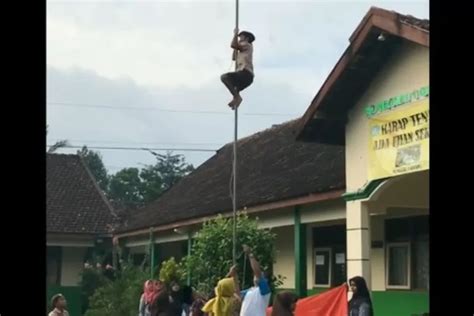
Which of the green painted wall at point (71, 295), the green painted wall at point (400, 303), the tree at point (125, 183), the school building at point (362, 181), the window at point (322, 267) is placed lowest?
the green painted wall at point (71, 295)

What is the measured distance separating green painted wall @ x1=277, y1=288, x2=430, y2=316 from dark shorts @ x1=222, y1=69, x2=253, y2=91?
688 cm

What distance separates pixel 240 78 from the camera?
700 centimetres

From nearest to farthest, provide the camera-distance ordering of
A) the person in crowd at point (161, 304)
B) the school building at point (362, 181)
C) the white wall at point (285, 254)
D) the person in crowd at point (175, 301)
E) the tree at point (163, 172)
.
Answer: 1. the person in crowd at point (161, 304)
2. the person in crowd at point (175, 301)
3. the school building at point (362, 181)
4. the white wall at point (285, 254)
5. the tree at point (163, 172)

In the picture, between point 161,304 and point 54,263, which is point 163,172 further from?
point 161,304

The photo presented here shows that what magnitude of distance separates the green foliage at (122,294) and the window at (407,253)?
573cm

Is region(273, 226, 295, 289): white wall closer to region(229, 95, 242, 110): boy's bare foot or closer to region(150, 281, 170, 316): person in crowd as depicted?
region(150, 281, 170, 316): person in crowd

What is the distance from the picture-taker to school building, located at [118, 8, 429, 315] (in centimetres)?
1091

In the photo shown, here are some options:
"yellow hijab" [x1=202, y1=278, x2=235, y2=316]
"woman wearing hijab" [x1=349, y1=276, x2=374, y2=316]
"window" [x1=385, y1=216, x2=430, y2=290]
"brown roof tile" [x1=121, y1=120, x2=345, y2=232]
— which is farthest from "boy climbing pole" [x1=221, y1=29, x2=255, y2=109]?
"window" [x1=385, y1=216, x2=430, y2=290]

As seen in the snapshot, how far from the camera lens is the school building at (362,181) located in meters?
10.9

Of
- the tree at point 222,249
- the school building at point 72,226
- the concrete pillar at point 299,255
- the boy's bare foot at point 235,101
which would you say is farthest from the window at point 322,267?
the school building at point 72,226

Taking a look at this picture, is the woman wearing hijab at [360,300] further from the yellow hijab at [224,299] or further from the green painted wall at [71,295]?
the green painted wall at [71,295]

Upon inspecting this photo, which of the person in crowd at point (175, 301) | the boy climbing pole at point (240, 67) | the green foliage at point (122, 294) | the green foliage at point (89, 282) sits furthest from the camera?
the green foliage at point (89, 282)
